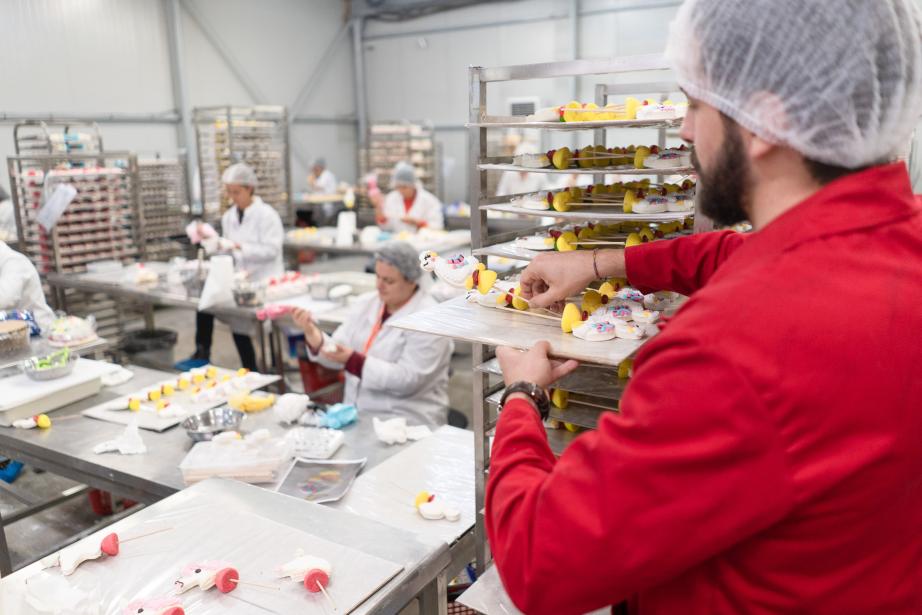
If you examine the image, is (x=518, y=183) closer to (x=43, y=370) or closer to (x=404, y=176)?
(x=404, y=176)

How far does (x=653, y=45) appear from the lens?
34.6 ft

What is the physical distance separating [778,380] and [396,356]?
2.73 m

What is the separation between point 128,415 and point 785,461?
109 inches

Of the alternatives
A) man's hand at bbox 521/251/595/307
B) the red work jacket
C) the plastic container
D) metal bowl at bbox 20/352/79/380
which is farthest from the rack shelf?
the plastic container

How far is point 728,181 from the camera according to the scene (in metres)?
0.95

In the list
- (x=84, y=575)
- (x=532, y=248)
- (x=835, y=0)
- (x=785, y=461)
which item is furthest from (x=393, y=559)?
(x=835, y=0)

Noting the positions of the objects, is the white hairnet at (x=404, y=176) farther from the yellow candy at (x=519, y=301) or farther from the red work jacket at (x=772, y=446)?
the red work jacket at (x=772, y=446)

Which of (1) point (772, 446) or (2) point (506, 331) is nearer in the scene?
(1) point (772, 446)

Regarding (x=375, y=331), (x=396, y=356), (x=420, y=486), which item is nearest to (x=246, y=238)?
(x=375, y=331)

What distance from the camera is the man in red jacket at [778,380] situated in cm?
82

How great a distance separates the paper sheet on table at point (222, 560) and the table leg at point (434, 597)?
18 centimetres

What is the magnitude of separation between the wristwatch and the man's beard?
1.37 feet

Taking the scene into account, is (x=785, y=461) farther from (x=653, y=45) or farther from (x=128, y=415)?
(x=653, y=45)

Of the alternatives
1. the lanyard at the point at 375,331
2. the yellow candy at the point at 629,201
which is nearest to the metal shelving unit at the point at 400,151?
the lanyard at the point at 375,331
